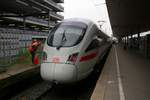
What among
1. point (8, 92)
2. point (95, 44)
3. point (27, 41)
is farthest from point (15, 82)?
point (27, 41)

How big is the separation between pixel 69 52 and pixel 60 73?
986 millimetres

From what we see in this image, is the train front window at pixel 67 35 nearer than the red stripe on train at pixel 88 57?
No

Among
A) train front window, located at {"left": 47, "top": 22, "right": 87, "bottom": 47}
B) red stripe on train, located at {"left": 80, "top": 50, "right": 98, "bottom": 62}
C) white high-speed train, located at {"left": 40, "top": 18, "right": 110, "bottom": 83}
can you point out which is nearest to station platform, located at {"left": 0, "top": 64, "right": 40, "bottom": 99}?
white high-speed train, located at {"left": 40, "top": 18, "right": 110, "bottom": 83}

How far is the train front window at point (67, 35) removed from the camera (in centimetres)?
949

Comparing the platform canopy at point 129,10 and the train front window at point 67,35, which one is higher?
the platform canopy at point 129,10

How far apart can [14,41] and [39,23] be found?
164 ft

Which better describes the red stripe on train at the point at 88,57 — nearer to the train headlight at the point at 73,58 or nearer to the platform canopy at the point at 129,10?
the train headlight at the point at 73,58

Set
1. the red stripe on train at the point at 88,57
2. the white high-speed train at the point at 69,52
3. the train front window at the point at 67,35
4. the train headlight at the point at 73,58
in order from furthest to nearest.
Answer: the train front window at the point at 67,35
the red stripe on train at the point at 88,57
the train headlight at the point at 73,58
the white high-speed train at the point at 69,52

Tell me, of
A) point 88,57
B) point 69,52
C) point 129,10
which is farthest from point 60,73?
point 129,10

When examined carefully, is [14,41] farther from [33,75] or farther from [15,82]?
[15,82]

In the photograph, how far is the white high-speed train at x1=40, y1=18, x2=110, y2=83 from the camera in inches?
333

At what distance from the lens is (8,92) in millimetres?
10117

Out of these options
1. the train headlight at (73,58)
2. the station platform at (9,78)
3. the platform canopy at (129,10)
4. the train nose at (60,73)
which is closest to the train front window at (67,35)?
the train headlight at (73,58)

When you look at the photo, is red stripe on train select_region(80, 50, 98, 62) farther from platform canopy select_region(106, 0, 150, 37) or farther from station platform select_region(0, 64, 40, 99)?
platform canopy select_region(106, 0, 150, 37)
